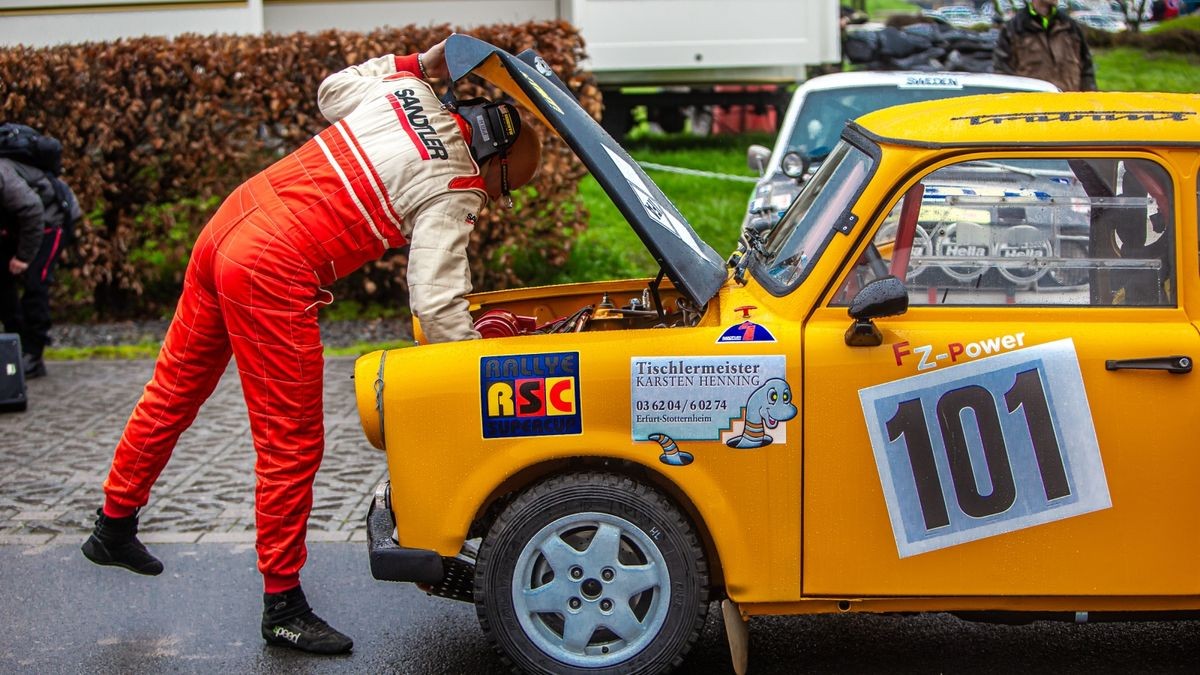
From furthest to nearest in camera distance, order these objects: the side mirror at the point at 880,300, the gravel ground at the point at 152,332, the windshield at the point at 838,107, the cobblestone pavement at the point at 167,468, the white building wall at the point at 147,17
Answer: the white building wall at the point at 147,17
the gravel ground at the point at 152,332
the windshield at the point at 838,107
the cobblestone pavement at the point at 167,468
the side mirror at the point at 880,300

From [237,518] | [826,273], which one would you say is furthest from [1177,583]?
[237,518]

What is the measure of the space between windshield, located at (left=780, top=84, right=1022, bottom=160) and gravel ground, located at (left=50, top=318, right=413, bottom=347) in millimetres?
2999

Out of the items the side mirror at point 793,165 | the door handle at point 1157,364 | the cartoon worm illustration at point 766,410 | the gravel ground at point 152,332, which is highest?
the side mirror at point 793,165

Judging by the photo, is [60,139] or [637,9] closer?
[60,139]

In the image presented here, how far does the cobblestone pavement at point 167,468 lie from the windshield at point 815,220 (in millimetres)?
2420

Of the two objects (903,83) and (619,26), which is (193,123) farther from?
(619,26)

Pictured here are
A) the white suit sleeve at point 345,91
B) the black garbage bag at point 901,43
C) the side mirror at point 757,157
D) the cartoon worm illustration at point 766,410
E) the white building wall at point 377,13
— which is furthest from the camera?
the black garbage bag at point 901,43

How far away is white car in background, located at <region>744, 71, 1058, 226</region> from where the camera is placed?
29.2 feet

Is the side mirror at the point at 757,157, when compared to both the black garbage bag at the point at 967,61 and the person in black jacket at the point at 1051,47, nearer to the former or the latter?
Answer: the person in black jacket at the point at 1051,47

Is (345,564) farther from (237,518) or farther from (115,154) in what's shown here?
(115,154)

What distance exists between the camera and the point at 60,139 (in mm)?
9648

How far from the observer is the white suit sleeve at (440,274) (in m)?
4.38

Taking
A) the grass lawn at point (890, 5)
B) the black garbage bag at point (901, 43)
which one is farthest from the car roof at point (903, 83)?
the grass lawn at point (890, 5)

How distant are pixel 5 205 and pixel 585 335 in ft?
17.9
